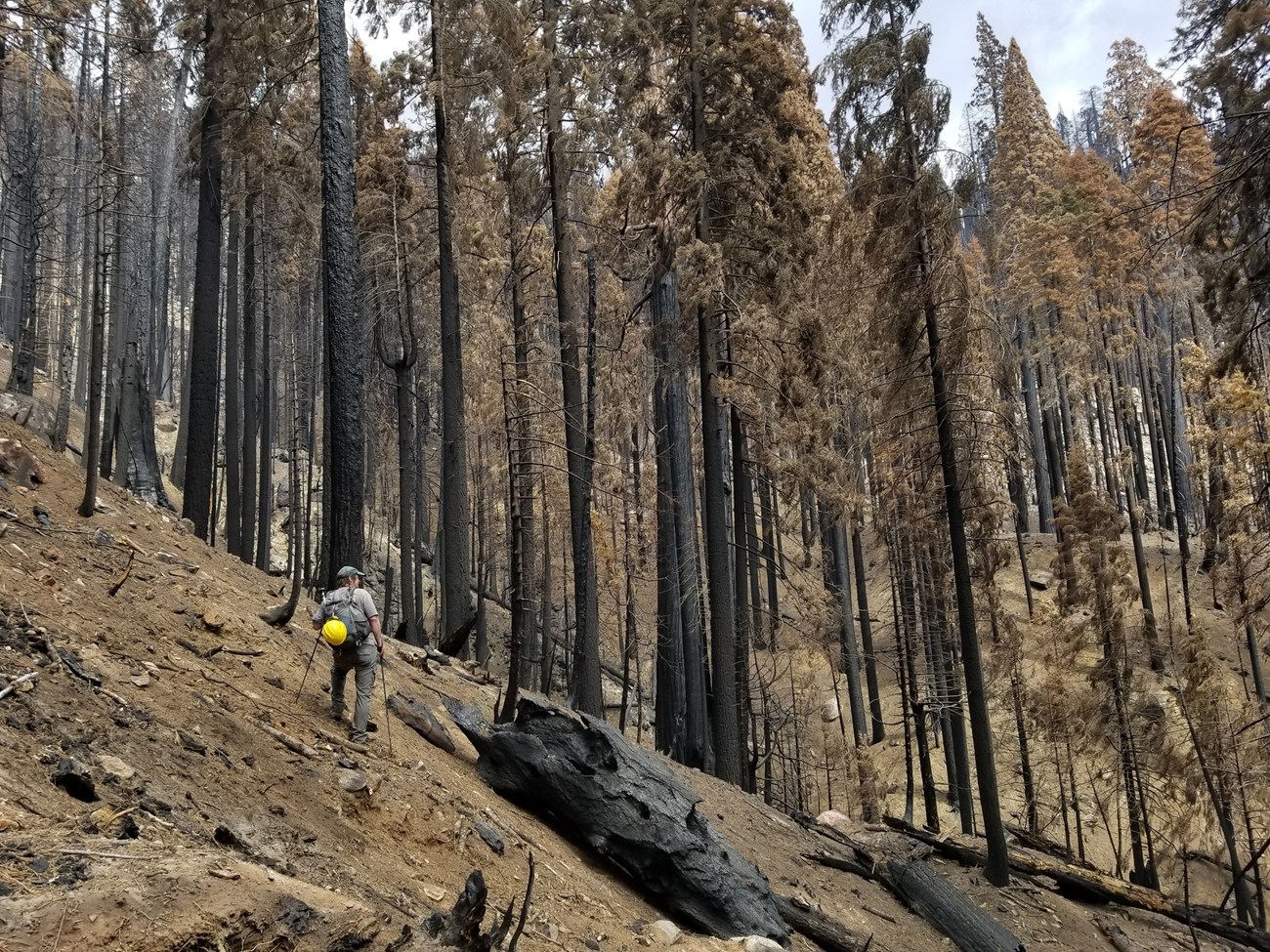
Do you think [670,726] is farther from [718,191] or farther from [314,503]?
[314,503]

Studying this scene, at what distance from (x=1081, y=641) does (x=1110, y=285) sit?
14.2m

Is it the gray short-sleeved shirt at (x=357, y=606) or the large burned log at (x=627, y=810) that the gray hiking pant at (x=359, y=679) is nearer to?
the gray short-sleeved shirt at (x=357, y=606)

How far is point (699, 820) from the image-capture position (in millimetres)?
8625

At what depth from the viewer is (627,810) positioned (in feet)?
27.0

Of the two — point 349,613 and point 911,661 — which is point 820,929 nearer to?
point 349,613

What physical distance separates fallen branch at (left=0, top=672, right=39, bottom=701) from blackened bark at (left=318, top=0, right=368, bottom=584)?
4.35 meters

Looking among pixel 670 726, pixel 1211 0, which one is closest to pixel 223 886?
pixel 1211 0

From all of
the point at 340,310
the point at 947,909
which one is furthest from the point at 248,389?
the point at 947,909

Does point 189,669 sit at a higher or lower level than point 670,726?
higher

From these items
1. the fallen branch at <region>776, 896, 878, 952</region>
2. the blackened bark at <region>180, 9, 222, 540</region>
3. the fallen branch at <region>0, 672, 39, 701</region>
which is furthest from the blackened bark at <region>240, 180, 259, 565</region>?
the fallen branch at <region>776, 896, 878, 952</region>

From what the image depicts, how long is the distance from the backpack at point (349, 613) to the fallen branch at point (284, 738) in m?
1.14

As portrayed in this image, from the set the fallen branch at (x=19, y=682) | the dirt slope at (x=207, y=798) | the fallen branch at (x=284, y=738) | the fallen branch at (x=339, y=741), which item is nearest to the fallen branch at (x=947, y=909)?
the dirt slope at (x=207, y=798)

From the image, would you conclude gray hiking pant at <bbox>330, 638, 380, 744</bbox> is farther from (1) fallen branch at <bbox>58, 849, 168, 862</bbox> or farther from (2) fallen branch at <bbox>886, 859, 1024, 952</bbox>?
(2) fallen branch at <bbox>886, 859, 1024, 952</bbox>

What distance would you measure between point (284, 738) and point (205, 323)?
364 inches
